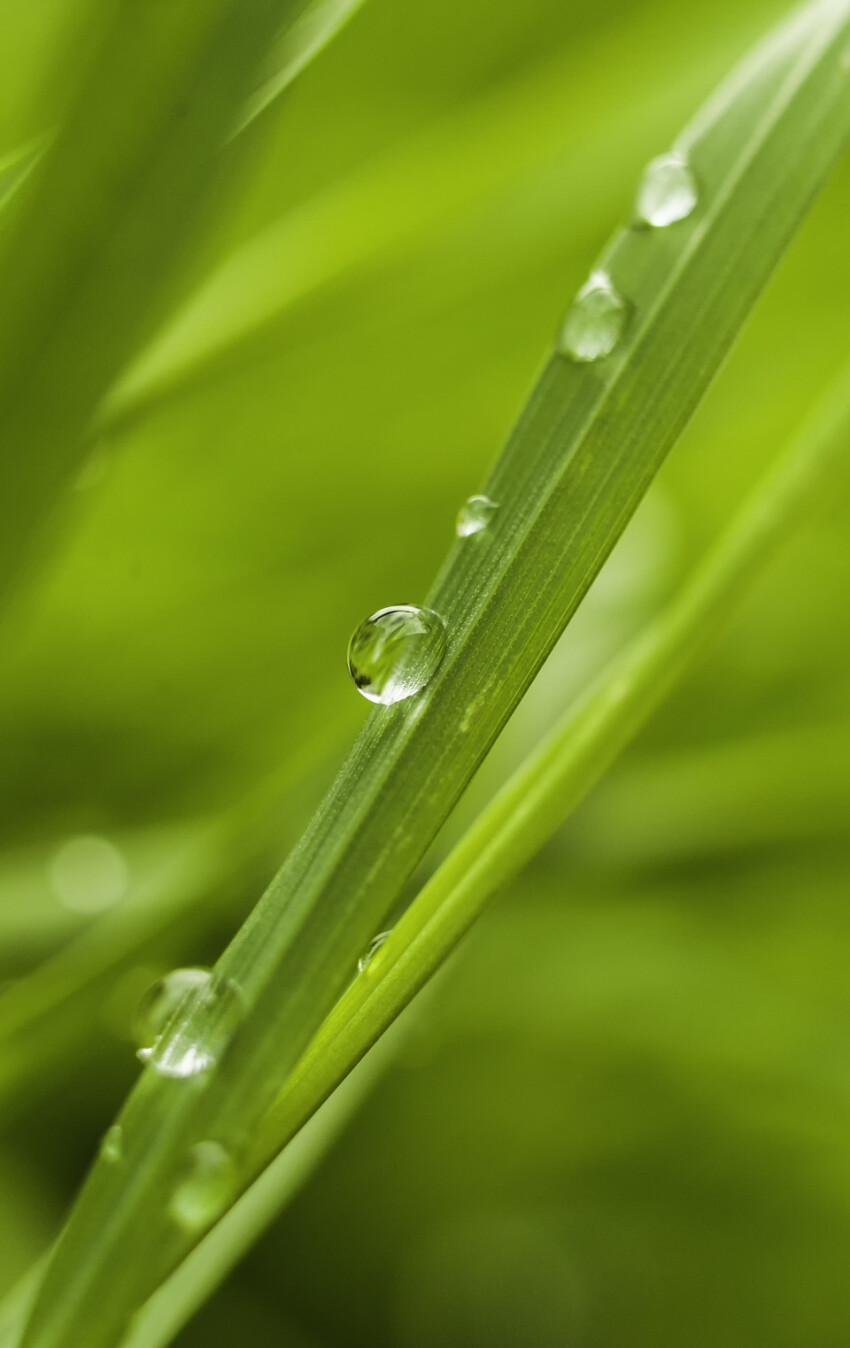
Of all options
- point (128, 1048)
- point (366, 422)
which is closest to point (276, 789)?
point (128, 1048)

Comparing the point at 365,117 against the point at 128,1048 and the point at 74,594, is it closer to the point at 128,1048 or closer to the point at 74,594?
the point at 74,594

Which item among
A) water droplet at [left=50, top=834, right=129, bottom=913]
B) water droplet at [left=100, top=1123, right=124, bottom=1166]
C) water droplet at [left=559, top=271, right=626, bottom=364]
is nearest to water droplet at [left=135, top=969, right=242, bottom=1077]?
water droplet at [left=100, top=1123, right=124, bottom=1166]

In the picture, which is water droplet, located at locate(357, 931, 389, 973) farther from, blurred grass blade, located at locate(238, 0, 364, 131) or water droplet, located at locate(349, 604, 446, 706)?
blurred grass blade, located at locate(238, 0, 364, 131)

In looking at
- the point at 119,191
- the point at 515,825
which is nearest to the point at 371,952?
the point at 515,825

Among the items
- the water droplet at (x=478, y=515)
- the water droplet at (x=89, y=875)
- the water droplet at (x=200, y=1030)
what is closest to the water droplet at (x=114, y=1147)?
the water droplet at (x=200, y=1030)

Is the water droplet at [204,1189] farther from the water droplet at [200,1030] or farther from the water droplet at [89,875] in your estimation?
the water droplet at [89,875]

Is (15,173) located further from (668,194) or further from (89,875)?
(89,875)
